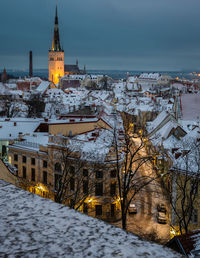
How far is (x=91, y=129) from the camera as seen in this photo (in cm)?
3102

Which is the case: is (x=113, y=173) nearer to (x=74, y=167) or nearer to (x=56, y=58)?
(x=74, y=167)

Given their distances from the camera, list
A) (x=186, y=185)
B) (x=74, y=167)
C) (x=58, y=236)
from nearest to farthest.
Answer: (x=58, y=236) → (x=186, y=185) → (x=74, y=167)

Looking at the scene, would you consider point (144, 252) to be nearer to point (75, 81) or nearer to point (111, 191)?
point (111, 191)

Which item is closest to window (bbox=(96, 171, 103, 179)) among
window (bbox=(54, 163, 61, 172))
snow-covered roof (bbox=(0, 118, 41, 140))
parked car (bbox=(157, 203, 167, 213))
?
window (bbox=(54, 163, 61, 172))

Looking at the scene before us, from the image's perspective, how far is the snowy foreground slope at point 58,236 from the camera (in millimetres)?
2438

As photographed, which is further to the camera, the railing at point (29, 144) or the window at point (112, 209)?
the railing at point (29, 144)

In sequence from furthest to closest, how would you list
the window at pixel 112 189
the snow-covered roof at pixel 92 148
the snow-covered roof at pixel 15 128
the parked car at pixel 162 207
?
the snow-covered roof at pixel 15 128 < the parked car at pixel 162 207 < the window at pixel 112 189 < the snow-covered roof at pixel 92 148

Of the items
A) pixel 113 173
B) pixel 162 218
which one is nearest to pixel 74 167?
pixel 113 173

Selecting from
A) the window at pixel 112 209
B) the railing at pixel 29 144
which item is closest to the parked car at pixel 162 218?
the window at pixel 112 209

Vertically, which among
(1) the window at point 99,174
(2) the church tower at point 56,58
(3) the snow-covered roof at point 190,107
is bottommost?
(1) the window at point 99,174

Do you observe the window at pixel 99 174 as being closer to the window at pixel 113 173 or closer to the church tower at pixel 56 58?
the window at pixel 113 173

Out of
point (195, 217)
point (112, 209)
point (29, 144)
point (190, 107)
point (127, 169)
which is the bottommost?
point (112, 209)

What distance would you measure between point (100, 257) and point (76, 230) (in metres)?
0.47

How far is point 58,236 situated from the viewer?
2688 millimetres
